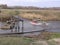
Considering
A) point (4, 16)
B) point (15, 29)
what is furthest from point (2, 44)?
point (4, 16)

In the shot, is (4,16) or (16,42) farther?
(4,16)

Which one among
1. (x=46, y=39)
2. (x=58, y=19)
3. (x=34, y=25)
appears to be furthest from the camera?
(x=58, y=19)

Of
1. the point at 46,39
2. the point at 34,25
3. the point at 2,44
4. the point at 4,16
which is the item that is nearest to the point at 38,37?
the point at 46,39

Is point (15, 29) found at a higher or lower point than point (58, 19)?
higher

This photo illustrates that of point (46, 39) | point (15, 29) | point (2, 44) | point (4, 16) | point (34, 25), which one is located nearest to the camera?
point (2, 44)

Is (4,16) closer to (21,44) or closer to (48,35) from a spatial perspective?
(48,35)

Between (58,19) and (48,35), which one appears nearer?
(48,35)

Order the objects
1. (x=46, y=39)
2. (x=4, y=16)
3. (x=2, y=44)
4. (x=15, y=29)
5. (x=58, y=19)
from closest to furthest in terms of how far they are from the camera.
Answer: (x=2, y=44), (x=46, y=39), (x=15, y=29), (x=4, y=16), (x=58, y=19)

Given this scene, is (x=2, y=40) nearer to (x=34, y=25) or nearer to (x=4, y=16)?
(x=34, y=25)

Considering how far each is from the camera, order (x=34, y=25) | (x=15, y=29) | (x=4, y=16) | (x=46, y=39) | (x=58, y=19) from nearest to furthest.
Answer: (x=46, y=39) < (x=15, y=29) < (x=34, y=25) < (x=4, y=16) < (x=58, y=19)
